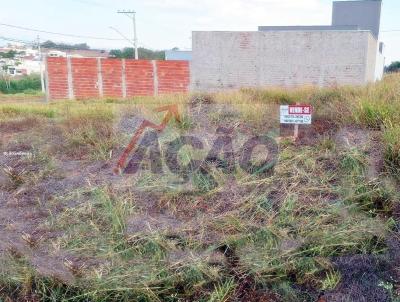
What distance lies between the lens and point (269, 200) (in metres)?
2.80

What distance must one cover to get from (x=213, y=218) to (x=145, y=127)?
2.11 m

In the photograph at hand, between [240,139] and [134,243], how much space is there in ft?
6.29

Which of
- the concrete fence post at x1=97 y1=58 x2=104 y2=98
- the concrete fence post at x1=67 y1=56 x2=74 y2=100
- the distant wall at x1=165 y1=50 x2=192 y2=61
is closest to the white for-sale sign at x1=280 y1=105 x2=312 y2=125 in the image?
the concrete fence post at x1=97 y1=58 x2=104 y2=98

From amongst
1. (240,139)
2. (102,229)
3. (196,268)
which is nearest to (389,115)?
(240,139)

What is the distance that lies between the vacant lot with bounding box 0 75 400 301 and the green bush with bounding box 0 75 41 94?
925 inches

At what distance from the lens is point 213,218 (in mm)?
2637

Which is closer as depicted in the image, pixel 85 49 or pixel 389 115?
pixel 389 115

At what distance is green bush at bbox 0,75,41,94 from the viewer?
24.8 metres

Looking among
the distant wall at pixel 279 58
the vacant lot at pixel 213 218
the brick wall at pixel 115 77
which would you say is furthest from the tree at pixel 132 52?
the vacant lot at pixel 213 218

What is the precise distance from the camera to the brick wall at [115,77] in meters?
14.1

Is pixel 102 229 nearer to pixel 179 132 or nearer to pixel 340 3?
pixel 179 132

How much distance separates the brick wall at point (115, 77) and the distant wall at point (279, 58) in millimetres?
859

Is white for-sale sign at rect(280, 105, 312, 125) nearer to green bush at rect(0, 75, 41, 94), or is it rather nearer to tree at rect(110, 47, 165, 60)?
green bush at rect(0, 75, 41, 94)

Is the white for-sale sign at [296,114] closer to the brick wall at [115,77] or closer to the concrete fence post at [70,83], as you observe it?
the brick wall at [115,77]
